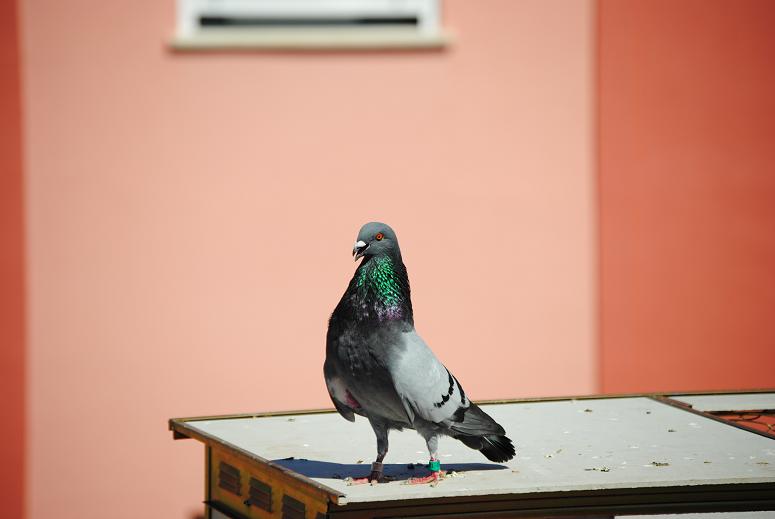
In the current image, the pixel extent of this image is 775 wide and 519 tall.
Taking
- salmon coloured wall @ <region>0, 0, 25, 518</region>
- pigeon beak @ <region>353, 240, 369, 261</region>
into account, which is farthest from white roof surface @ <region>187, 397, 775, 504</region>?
salmon coloured wall @ <region>0, 0, 25, 518</region>

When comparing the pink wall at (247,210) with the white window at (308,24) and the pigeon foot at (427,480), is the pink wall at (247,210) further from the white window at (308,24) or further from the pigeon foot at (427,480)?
the pigeon foot at (427,480)

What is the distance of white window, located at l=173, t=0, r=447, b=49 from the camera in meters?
6.01

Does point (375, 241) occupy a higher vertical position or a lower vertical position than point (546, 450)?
higher

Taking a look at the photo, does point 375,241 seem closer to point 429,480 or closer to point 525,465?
point 429,480

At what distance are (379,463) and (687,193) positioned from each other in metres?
3.22

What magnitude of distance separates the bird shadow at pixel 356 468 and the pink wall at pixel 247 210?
7.48 feet

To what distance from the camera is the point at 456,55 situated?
611cm

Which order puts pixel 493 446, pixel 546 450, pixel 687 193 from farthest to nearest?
pixel 687 193, pixel 546 450, pixel 493 446

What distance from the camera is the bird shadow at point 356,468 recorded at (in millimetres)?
3646

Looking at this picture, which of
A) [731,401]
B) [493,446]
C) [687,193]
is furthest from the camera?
[687,193]

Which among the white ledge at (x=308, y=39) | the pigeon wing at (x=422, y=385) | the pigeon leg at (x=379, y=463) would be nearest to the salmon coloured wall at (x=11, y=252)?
the white ledge at (x=308, y=39)

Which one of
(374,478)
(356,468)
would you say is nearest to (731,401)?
(356,468)

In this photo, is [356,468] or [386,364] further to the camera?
[356,468]

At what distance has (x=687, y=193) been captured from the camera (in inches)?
248
